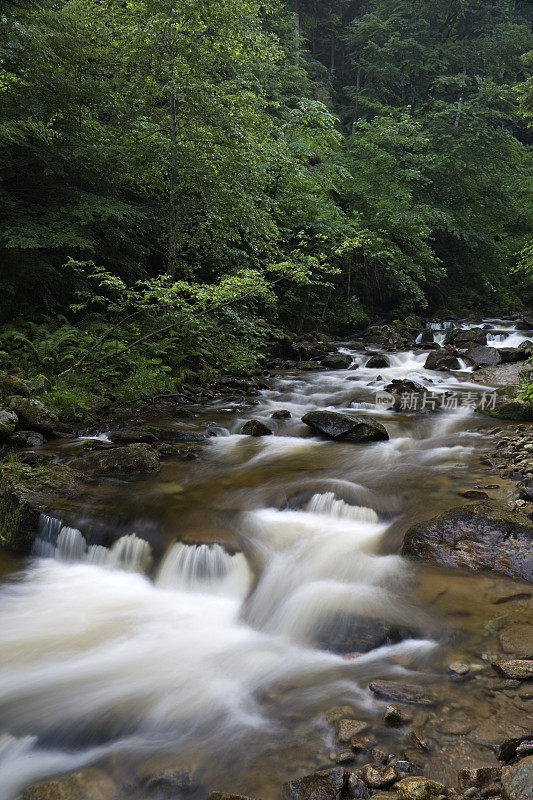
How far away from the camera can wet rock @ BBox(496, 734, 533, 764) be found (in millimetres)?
2113

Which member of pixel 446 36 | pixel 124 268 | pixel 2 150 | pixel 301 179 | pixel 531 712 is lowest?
pixel 531 712

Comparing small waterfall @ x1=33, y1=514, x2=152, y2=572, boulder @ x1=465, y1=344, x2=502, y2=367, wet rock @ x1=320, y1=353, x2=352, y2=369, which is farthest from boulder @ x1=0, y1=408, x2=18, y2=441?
boulder @ x1=465, y1=344, x2=502, y2=367

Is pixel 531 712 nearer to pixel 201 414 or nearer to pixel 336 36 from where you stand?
pixel 201 414

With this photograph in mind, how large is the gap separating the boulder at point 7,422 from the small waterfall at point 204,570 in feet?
11.3

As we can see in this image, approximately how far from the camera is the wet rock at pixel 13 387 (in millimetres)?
7320

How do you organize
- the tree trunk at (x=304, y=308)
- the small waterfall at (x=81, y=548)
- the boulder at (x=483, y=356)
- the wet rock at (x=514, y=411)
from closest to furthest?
the small waterfall at (x=81, y=548), the wet rock at (x=514, y=411), the boulder at (x=483, y=356), the tree trunk at (x=304, y=308)

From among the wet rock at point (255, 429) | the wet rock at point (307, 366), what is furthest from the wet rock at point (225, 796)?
the wet rock at point (307, 366)

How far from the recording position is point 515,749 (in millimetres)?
2145

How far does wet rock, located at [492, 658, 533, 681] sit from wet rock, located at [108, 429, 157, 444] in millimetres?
5414

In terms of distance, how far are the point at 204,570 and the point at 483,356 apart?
10.9m

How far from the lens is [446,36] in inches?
987

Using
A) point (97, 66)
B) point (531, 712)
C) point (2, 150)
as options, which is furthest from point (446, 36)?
point (531, 712)

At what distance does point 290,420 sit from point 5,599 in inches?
218

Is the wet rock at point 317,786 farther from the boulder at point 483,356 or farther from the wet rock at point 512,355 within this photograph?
the wet rock at point 512,355
